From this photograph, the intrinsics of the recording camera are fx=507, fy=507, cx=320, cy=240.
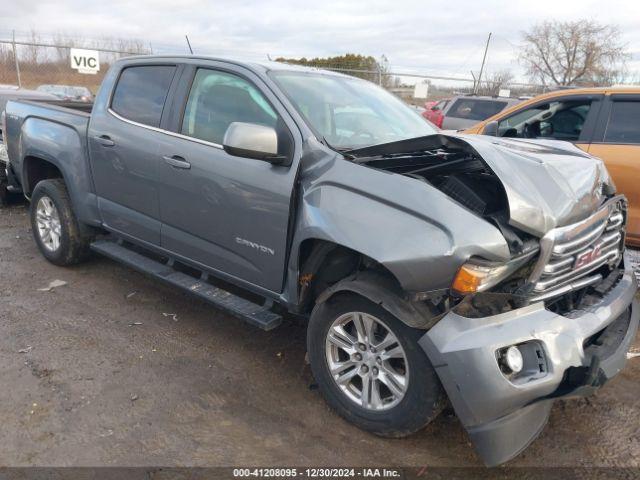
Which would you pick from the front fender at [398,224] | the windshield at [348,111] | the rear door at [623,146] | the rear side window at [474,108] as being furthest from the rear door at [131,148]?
the rear side window at [474,108]

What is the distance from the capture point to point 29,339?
362cm

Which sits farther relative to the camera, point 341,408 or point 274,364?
point 274,364

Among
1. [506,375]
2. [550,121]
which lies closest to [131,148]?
[506,375]

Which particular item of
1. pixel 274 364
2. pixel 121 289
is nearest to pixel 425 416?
pixel 274 364

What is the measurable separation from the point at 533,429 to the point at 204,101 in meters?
2.80

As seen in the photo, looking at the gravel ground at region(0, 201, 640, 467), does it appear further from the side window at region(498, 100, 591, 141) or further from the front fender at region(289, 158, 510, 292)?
the side window at region(498, 100, 591, 141)

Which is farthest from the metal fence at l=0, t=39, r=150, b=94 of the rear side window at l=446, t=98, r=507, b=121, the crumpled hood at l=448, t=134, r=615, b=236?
the crumpled hood at l=448, t=134, r=615, b=236

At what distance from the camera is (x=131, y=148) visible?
3.81 meters

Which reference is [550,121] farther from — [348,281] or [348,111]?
[348,281]

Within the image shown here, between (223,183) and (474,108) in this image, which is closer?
(223,183)

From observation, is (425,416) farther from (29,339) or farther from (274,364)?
(29,339)

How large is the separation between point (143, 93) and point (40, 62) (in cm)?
1565

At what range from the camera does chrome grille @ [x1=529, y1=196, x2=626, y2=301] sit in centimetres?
239

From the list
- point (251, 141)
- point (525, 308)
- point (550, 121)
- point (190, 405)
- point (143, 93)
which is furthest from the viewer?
point (550, 121)
